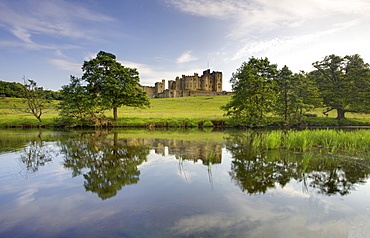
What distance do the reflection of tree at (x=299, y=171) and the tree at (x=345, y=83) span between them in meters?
31.1

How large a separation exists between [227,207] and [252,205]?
68cm

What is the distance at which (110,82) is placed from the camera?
32406mm

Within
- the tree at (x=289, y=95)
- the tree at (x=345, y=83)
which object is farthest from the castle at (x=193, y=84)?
the tree at (x=289, y=95)

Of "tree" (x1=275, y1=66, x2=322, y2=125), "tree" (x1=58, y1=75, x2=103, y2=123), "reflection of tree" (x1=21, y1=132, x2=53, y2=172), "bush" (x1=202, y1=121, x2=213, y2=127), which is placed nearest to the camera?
"reflection of tree" (x1=21, y1=132, x2=53, y2=172)

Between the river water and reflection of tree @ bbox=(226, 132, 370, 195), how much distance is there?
4cm

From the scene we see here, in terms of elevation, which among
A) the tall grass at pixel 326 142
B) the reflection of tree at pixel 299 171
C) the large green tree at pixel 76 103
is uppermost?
the large green tree at pixel 76 103

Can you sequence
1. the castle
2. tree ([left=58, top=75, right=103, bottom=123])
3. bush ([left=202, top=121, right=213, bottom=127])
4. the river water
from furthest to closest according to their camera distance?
1. the castle
2. bush ([left=202, top=121, right=213, bottom=127])
3. tree ([left=58, top=75, right=103, bottom=123])
4. the river water

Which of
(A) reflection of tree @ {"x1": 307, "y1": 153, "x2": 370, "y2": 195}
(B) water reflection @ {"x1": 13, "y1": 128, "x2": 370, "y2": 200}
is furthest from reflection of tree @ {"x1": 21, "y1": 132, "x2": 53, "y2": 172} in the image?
(A) reflection of tree @ {"x1": 307, "y1": 153, "x2": 370, "y2": 195}

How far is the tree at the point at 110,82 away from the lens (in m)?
32.4

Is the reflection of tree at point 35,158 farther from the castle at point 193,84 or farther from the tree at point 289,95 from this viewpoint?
the castle at point 193,84

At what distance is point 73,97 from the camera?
1271 inches

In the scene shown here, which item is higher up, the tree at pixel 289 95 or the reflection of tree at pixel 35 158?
the tree at pixel 289 95

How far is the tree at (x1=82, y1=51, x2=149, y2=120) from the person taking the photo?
3244 centimetres

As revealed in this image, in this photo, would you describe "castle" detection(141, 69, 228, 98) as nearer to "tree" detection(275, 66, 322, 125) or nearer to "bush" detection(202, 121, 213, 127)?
"tree" detection(275, 66, 322, 125)
